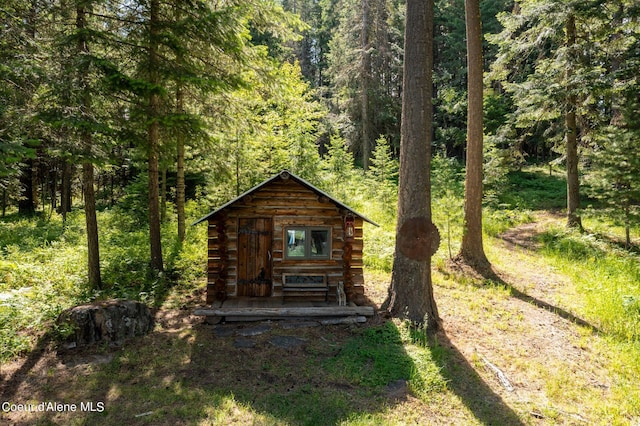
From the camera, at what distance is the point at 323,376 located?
6336 millimetres

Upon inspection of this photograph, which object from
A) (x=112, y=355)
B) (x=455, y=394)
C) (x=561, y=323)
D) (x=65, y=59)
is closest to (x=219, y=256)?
(x=112, y=355)

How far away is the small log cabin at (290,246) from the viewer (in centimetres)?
976

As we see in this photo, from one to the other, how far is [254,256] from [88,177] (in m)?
4.70

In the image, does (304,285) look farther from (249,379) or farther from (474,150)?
(474,150)

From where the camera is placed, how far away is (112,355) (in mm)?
6875

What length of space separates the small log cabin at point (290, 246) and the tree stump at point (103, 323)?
7.79ft

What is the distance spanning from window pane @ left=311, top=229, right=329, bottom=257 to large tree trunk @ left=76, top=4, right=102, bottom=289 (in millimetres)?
5540

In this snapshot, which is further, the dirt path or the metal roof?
the metal roof

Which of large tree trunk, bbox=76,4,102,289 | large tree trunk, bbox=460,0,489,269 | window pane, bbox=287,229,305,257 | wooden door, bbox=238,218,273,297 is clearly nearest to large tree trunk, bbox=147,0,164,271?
large tree trunk, bbox=76,4,102,289

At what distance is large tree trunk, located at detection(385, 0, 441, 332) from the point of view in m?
8.15

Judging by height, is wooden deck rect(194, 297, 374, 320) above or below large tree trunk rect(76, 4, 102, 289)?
below

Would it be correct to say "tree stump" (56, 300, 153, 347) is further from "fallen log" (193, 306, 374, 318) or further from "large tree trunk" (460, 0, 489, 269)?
"large tree trunk" (460, 0, 489, 269)

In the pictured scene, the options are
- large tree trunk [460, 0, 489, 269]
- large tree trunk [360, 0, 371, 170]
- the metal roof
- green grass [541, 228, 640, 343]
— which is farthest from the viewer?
large tree trunk [360, 0, 371, 170]

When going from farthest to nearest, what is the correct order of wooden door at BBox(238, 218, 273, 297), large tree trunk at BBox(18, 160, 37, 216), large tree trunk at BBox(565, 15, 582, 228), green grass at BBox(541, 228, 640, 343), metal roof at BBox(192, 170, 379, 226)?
large tree trunk at BBox(18, 160, 37, 216), large tree trunk at BBox(565, 15, 582, 228), wooden door at BBox(238, 218, 273, 297), metal roof at BBox(192, 170, 379, 226), green grass at BBox(541, 228, 640, 343)
